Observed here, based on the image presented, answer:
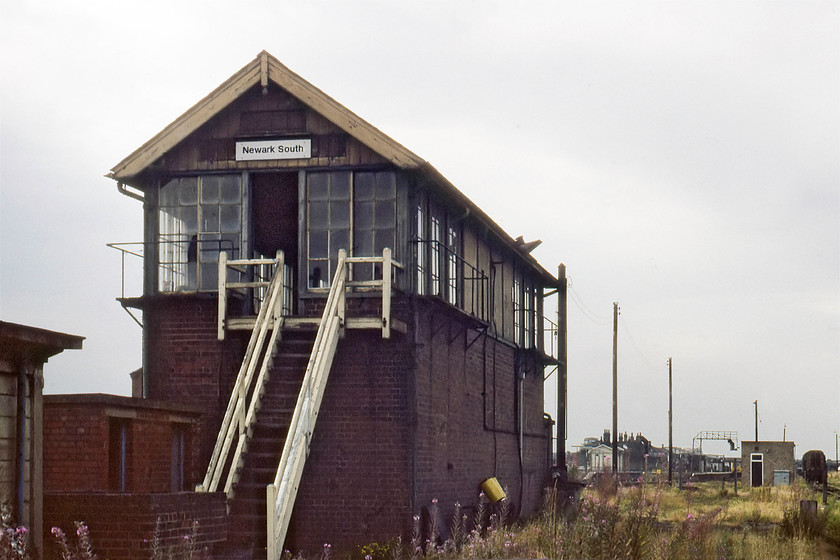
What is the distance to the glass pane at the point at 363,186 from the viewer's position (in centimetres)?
1733

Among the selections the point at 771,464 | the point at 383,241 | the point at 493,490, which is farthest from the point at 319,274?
the point at 771,464

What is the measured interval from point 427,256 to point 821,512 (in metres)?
8.42

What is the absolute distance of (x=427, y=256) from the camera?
17938mm

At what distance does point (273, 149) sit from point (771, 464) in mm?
41533

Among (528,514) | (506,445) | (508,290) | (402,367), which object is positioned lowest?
(528,514)

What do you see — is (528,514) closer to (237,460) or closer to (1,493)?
(237,460)

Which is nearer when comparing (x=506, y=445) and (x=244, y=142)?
(x=244, y=142)

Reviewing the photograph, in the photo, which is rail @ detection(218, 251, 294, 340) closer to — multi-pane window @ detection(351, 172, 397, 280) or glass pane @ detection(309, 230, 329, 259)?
glass pane @ detection(309, 230, 329, 259)

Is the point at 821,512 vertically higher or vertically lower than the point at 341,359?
lower

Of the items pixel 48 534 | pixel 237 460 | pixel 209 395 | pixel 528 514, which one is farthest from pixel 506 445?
pixel 48 534

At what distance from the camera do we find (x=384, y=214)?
17266mm

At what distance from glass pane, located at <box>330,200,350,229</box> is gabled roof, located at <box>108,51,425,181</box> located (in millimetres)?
1025

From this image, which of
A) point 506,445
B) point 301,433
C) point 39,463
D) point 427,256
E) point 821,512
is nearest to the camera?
point 39,463

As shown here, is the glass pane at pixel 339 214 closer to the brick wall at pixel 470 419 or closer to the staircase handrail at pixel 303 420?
the staircase handrail at pixel 303 420
